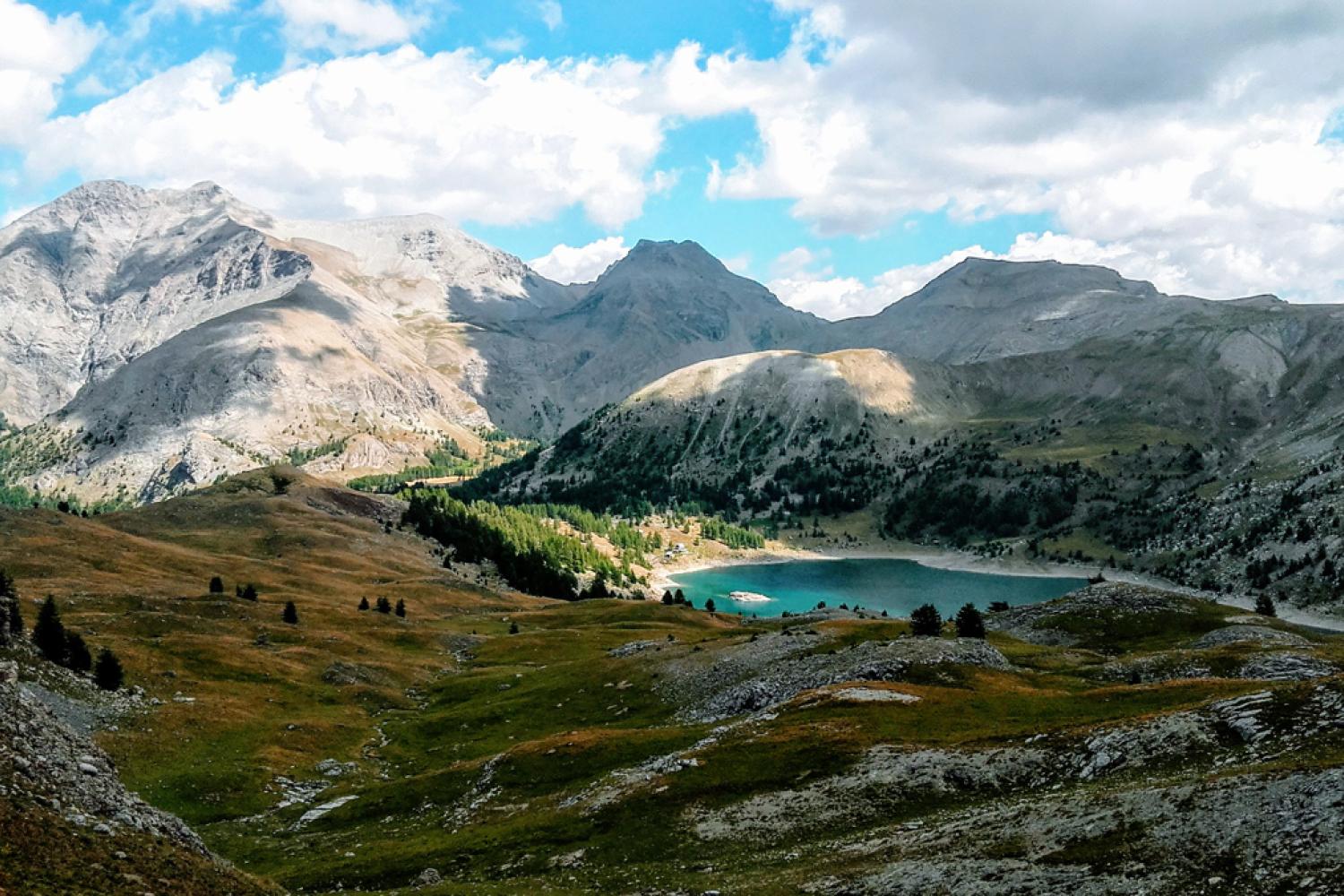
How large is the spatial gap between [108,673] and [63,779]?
43.7 m

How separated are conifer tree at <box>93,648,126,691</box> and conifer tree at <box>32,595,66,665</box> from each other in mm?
2326

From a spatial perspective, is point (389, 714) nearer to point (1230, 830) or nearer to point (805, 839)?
point (805, 839)

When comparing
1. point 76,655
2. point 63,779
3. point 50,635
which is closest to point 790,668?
point 63,779

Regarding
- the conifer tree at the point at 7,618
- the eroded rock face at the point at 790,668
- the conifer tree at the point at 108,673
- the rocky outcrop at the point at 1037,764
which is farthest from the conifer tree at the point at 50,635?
the rocky outcrop at the point at 1037,764

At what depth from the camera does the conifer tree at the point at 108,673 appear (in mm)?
65062

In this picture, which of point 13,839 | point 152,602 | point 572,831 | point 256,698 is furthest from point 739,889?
point 152,602

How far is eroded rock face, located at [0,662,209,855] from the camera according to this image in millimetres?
26328

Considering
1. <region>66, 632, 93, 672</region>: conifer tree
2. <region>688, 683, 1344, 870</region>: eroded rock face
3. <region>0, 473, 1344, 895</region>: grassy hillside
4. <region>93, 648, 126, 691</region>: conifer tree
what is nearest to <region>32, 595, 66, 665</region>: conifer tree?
<region>66, 632, 93, 672</region>: conifer tree

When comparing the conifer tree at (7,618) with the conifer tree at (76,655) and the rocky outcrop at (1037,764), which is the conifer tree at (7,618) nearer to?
the conifer tree at (76,655)

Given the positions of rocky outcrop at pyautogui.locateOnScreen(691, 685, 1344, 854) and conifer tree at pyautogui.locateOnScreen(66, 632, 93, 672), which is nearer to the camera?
rocky outcrop at pyautogui.locateOnScreen(691, 685, 1344, 854)

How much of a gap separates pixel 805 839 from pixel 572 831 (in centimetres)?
1158

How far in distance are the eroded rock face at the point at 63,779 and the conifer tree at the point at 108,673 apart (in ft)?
123

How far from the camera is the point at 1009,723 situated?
47500 mm

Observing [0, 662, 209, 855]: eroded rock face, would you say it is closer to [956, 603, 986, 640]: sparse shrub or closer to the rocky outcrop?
the rocky outcrop
